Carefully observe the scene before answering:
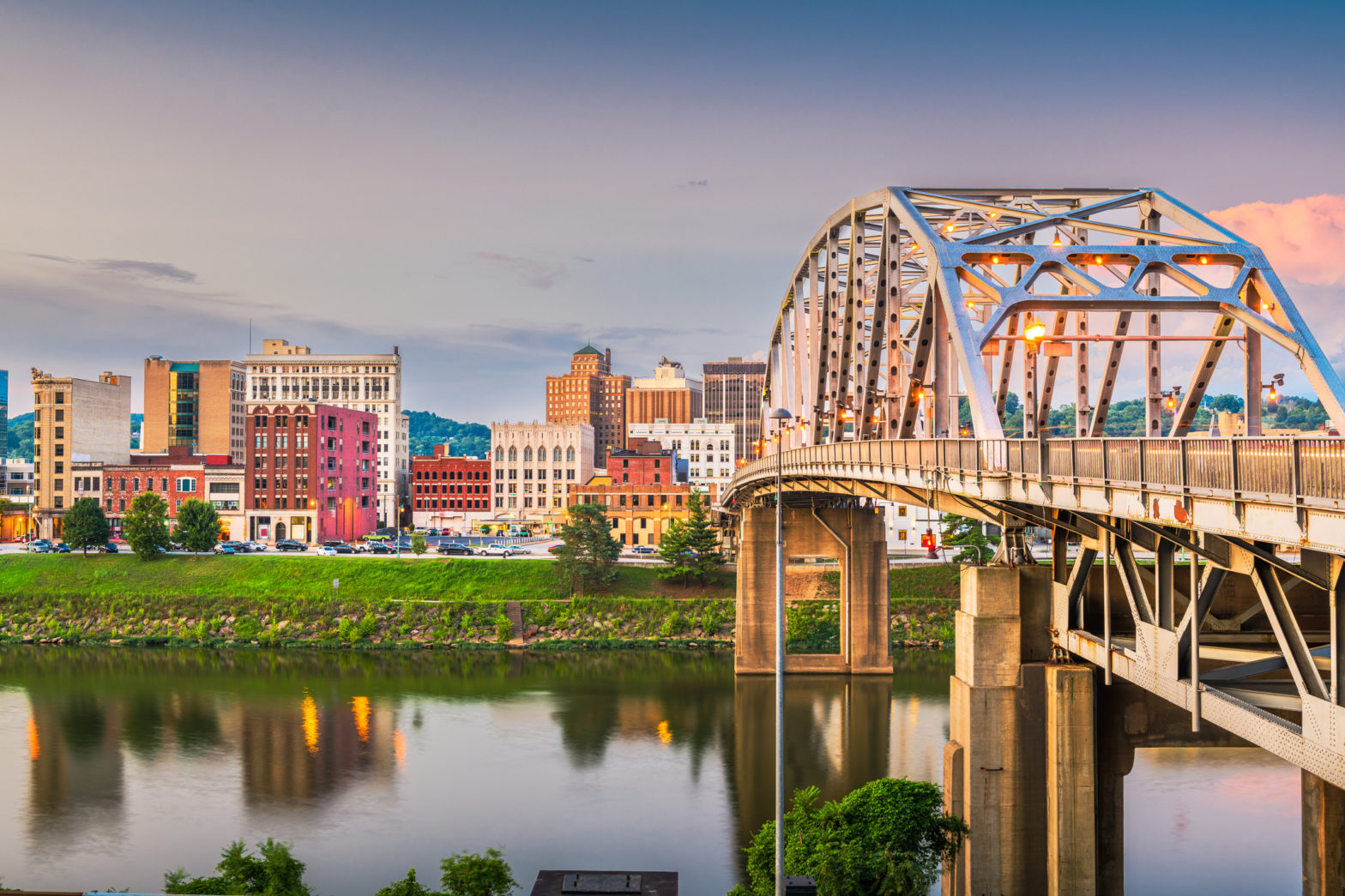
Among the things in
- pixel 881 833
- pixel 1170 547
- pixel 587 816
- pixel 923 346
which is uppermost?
pixel 923 346

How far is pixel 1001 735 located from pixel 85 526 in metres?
84.7

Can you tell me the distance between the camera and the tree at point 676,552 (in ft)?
261

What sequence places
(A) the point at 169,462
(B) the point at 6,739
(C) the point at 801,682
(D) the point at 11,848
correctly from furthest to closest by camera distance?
1. (A) the point at 169,462
2. (C) the point at 801,682
3. (B) the point at 6,739
4. (D) the point at 11,848

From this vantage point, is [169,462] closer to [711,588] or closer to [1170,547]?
[711,588]

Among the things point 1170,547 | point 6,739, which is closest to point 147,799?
point 6,739

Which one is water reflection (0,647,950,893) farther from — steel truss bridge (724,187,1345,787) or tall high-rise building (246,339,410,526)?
tall high-rise building (246,339,410,526)

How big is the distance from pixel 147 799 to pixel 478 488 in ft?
323

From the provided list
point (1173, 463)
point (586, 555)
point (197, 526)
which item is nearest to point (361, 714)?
point (586, 555)

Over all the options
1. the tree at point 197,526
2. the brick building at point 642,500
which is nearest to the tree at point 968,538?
the brick building at point 642,500

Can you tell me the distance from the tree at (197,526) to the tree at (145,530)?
1.51m

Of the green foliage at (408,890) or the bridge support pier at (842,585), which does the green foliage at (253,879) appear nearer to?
the green foliage at (408,890)

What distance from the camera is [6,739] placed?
4722 centimetres

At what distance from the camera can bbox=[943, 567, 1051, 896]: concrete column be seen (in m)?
25.5

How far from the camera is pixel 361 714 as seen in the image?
5269 centimetres
